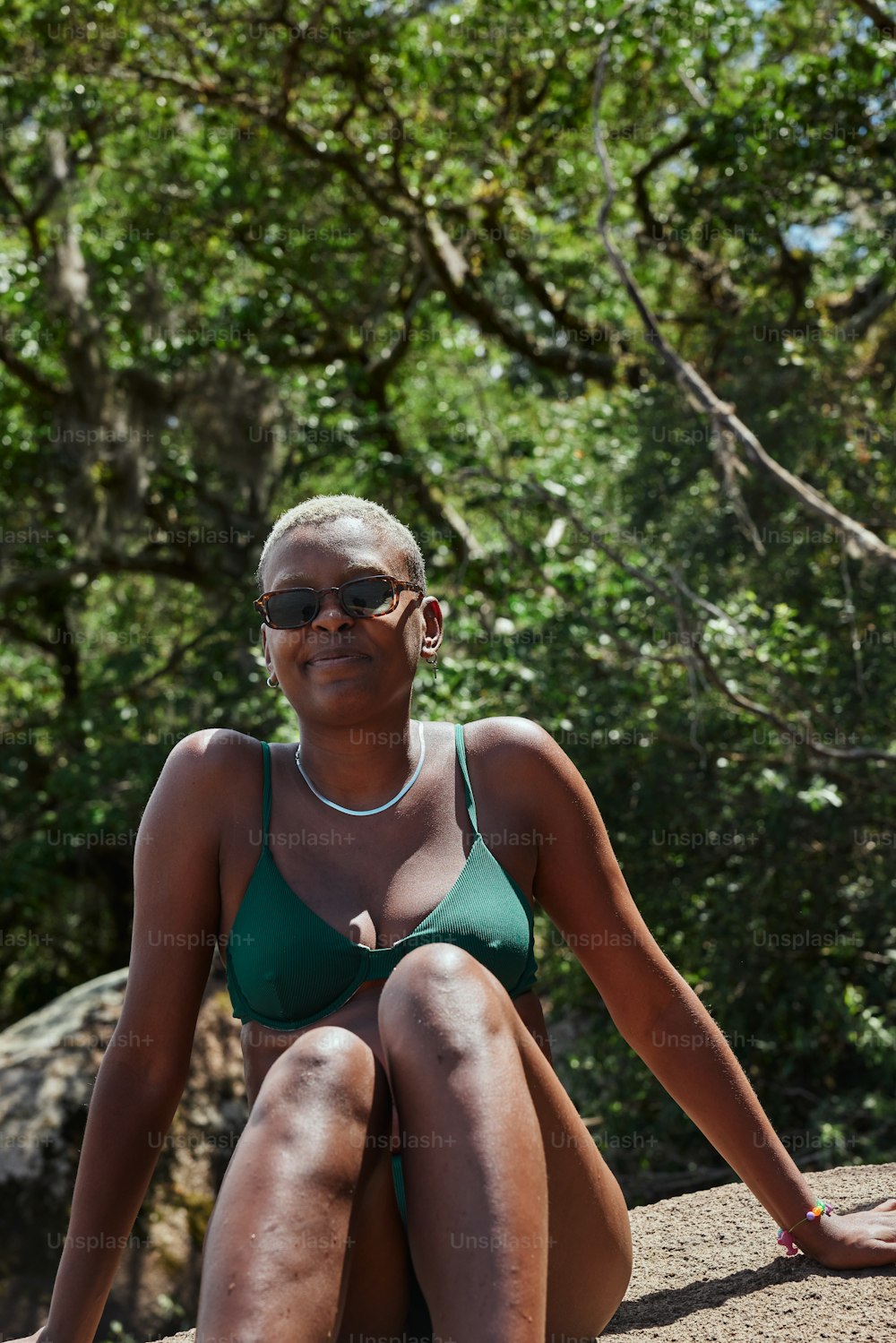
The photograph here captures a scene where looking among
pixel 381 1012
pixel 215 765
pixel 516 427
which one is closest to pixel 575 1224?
pixel 381 1012

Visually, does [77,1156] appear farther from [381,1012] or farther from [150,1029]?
[381,1012]

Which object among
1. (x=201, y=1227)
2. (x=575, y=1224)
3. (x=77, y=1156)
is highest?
(x=575, y=1224)

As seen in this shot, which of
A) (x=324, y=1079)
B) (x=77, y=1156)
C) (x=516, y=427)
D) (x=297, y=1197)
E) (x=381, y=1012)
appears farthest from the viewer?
(x=516, y=427)

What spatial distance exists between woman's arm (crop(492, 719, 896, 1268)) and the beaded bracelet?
0.01 meters

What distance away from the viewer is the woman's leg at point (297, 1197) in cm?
146

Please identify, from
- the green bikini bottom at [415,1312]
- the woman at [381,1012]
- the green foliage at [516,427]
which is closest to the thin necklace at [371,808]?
the woman at [381,1012]

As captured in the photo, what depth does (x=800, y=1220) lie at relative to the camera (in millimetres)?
2184

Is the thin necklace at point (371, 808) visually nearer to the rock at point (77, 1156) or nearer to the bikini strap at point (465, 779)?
the bikini strap at point (465, 779)

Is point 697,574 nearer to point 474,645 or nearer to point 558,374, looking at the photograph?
point 474,645

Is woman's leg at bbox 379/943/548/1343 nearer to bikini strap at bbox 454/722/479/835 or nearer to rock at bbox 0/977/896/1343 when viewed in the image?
bikini strap at bbox 454/722/479/835

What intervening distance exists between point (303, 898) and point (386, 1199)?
0.49m

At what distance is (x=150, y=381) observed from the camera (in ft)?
26.6

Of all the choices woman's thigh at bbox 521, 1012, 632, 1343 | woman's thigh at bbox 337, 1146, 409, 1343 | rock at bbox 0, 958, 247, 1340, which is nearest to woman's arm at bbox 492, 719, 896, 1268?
woman's thigh at bbox 521, 1012, 632, 1343

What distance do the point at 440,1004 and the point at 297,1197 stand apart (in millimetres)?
297
